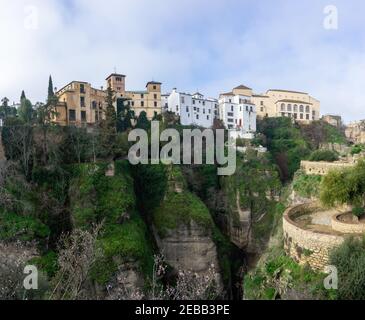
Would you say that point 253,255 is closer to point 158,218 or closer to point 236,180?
point 236,180

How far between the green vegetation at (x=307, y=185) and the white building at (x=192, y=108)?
26606 mm

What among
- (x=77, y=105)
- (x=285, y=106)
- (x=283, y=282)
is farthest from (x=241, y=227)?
(x=285, y=106)

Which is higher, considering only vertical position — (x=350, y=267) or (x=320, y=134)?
(x=320, y=134)

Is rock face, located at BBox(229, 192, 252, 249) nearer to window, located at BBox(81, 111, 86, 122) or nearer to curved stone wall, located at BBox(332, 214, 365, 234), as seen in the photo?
window, located at BBox(81, 111, 86, 122)

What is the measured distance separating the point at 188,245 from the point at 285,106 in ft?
154

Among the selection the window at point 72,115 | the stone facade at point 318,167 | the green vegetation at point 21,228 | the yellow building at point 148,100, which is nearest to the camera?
the green vegetation at point 21,228

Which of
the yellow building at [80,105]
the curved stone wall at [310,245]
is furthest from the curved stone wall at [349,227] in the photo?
the yellow building at [80,105]

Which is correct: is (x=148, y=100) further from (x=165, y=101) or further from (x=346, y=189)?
(x=346, y=189)

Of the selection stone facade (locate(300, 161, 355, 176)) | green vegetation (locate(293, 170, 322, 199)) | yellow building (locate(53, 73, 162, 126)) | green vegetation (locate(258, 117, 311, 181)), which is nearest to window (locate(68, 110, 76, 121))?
yellow building (locate(53, 73, 162, 126))

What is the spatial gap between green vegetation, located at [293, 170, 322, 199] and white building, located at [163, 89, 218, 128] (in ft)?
87.3

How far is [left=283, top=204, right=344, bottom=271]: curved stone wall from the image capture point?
15164 mm

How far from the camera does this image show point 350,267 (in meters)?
13.0

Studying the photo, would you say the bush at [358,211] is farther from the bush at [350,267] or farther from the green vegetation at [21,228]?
the green vegetation at [21,228]

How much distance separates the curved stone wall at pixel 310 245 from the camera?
49.8 feet
